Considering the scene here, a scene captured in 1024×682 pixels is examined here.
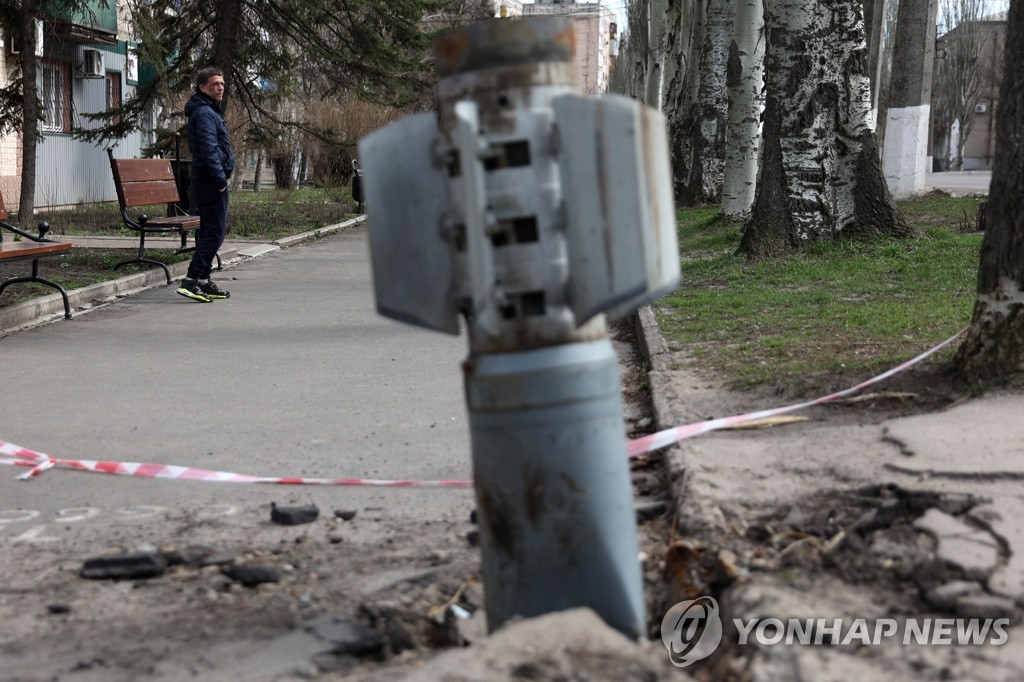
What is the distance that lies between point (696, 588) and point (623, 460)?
0.69 metres

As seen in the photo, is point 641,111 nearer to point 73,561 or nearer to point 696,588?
point 696,588

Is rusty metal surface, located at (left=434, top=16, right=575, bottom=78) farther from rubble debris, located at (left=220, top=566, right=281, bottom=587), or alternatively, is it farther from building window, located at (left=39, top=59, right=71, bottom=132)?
building window, located at (left=39, top=59, right=71, bottom=132)

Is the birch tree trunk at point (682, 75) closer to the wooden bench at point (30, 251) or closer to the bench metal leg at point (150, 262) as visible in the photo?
the bench metal leg at point (150, 262)

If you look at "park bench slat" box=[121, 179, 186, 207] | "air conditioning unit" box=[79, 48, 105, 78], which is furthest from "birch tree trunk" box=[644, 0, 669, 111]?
"park bench slat" box=[121, 179, 186, 207]

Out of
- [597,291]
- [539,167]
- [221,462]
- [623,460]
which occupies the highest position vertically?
[539,167]

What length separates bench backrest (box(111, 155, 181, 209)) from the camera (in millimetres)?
13953

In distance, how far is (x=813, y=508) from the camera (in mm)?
4152

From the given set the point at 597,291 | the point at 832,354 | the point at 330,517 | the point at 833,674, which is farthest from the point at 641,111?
the point at 832,354

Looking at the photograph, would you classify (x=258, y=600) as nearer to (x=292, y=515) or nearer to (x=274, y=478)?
(x=292, y=515)

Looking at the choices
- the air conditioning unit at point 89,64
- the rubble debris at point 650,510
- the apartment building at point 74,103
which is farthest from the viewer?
the air conditioning unit at point 89,64

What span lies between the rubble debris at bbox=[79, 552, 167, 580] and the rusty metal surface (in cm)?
199

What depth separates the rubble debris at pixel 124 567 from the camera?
403 cm

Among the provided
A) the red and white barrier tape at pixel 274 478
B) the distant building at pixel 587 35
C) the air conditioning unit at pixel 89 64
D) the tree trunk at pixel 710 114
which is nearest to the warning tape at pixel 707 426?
the red and white barrier tape at pixel 274 478

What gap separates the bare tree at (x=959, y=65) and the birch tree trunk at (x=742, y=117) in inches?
2437
